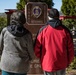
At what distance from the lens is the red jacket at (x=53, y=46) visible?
4.44 m

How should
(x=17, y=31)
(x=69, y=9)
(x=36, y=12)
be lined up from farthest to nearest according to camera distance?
1. (x=69, y=9)
2. (x=36, y=12)
3. (x=17, y=31)

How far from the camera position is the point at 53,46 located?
175 inches

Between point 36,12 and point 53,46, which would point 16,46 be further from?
point 36,12

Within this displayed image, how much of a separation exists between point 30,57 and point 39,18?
2870 mm

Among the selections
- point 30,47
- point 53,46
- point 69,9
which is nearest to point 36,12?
point 53,46

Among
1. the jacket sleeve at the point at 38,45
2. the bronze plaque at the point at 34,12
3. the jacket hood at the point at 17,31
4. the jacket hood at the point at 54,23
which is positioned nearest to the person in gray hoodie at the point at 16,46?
the jacket hood at the point at 17,31

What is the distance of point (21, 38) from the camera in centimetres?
425

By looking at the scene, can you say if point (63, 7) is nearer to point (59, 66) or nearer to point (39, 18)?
point (39, 18)

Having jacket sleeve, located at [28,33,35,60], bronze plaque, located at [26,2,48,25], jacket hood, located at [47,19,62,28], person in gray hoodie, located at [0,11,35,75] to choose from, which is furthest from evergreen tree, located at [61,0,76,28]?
person in gray hoodie, located at [0,11,35,75]

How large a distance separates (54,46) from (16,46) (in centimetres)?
59

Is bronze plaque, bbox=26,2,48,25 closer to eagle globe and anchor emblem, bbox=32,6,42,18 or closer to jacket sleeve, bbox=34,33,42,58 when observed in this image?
eagle globe and anchor emblem, bbox=32,6,42,18

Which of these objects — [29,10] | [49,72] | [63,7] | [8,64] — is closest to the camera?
[8,64]

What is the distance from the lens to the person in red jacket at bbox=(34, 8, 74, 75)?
4441 millimetres

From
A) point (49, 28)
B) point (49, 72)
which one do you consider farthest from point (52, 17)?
point (49, 72)
